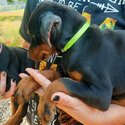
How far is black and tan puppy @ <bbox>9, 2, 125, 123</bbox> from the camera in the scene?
1.66 meters

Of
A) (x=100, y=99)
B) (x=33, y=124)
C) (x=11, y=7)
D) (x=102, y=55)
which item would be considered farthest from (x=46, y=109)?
(x=11, y=7)

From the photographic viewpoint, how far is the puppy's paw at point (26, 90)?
180cm

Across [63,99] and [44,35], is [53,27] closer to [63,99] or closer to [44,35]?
[44,35]

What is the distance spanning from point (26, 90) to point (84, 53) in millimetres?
337

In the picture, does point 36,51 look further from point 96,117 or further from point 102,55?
point 96,117

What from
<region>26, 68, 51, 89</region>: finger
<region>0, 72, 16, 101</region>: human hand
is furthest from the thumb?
<region>0, 72, 16, 101</region>: human hand

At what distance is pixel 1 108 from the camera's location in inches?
145

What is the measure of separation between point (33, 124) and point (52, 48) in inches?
26.5

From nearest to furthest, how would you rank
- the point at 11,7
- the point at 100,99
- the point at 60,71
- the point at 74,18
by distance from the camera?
the point at 100,99 < the point at 74,18 < the point at 60,71 < the point at 11,7

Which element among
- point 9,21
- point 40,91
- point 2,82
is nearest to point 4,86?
point 2,82

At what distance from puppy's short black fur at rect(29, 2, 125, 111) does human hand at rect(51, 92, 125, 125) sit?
0.04 m

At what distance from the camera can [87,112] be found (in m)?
1.77

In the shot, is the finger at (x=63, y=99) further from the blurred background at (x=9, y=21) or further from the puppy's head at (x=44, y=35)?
the blurred background at (x=9, y=21)

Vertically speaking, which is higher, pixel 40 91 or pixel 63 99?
pixel 63 99
